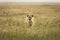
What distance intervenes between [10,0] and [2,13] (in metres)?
0.15

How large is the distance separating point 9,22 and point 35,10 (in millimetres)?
271

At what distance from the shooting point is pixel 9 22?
0.96 m

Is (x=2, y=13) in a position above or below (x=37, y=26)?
above

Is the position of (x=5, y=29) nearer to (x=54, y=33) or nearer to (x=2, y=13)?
(x=2, y=13)

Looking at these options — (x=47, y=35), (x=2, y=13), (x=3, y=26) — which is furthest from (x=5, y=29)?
(x=47, y=35)

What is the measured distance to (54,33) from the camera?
3.10ft

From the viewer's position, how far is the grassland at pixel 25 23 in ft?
3.10

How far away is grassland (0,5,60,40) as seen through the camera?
3.10 ft

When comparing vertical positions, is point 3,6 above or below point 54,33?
above

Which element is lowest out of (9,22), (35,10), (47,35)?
(47,35)

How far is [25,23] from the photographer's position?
96 cm

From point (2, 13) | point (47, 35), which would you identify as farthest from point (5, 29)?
point (47, 35)

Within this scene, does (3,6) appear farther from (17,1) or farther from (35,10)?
(35,10)

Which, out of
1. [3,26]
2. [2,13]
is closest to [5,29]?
[3,26]
